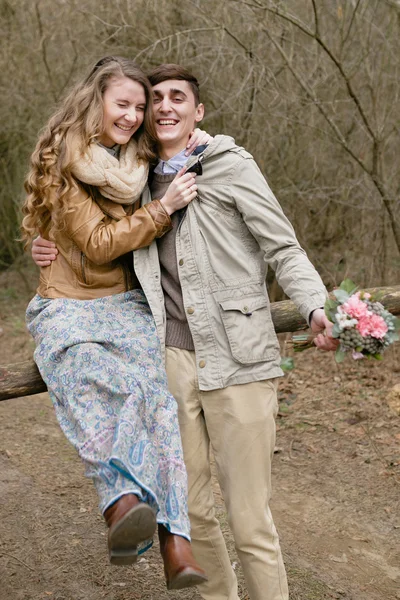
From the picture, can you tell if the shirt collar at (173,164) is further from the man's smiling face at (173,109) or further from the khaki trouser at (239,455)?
the khaki trouser at (239,455)

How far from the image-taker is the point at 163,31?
25.9 ft

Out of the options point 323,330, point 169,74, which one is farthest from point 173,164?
point 323,330

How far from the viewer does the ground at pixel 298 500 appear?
14.0ft

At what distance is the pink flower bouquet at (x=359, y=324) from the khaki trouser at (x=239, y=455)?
1.62ft

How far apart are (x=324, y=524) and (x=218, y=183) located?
2861 mm

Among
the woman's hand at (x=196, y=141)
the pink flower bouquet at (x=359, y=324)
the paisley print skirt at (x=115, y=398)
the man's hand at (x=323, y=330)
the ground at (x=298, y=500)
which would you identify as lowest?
the ground at (x=298, y=500)

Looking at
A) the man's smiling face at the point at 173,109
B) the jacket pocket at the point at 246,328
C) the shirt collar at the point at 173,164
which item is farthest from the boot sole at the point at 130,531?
the man's smiling face at the point at 173,109

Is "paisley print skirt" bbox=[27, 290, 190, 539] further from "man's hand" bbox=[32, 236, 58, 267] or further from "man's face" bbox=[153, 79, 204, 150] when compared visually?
"man's face" bbox=[153, 79, 204, 150]

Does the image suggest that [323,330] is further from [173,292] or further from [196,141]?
[196,141]

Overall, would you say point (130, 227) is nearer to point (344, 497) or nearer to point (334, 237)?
point (344, 497)

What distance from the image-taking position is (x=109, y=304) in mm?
3123

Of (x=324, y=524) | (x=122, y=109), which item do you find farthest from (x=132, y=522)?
(x=324, y=524)

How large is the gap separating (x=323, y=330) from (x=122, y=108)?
123cm

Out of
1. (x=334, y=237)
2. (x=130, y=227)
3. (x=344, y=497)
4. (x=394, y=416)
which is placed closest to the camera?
(x=130, y=227)
